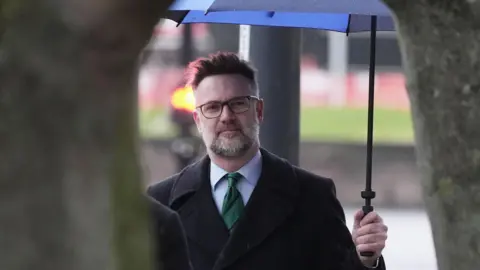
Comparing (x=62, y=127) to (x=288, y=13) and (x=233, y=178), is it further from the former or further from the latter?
(x=288, y=13)

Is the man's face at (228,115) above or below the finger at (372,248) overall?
above

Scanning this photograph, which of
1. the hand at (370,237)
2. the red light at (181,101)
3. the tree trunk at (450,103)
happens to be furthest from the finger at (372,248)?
the red light at (181,101)

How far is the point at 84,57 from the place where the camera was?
59.6 inches

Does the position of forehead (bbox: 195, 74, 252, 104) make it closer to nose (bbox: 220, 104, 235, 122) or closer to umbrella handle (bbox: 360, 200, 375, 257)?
nose (bbox: 220, 104, 235, 122)

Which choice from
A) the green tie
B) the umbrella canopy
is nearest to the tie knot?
the green tie

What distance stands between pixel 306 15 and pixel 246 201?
1350mm

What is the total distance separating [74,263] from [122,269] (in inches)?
5.4

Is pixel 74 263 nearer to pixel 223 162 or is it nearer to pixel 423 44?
pixel 423 44

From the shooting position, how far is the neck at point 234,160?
4.03 metres

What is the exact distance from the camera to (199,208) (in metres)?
4.02

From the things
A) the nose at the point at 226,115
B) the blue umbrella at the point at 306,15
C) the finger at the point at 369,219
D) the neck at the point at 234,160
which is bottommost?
the finger at the point at 369,219

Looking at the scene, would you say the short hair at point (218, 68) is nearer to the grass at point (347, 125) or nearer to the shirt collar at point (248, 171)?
the shirt collar at point (248, 171)

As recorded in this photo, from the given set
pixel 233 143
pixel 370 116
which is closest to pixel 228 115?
pixel 233 143

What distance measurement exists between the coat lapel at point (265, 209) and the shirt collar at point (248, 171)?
0.02m
